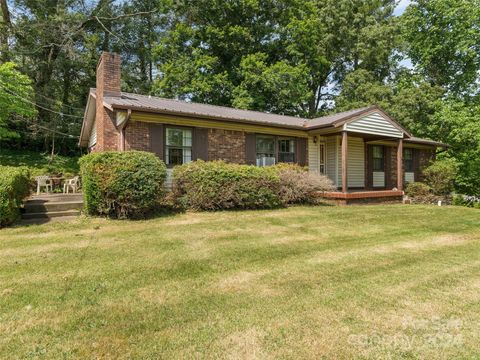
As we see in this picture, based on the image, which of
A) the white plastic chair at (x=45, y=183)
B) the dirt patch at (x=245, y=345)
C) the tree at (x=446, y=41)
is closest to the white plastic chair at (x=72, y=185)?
the white plastic chair at (x=45, y=183)

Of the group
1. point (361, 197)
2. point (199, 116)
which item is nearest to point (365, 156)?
point (361, 197)

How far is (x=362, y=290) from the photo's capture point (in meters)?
3.88

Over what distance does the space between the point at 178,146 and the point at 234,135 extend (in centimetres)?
235

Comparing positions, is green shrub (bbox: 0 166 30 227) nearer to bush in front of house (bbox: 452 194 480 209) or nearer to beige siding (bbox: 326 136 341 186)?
beige siding (bbox: 326 136 341 186)

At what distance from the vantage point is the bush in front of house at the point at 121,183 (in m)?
7.88

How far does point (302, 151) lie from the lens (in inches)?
566

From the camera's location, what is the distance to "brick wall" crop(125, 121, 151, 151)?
1043cm

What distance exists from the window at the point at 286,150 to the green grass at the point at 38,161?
44.2 feet

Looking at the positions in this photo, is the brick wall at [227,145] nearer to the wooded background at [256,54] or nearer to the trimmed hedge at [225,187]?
the trimmed hedge at [225,187]

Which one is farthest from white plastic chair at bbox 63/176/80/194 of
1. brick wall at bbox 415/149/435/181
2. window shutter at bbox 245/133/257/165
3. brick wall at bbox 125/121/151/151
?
brick wall at bbox 415/149/435/181

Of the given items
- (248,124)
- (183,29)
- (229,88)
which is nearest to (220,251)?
(248,124)

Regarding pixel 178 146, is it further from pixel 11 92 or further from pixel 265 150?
pixel 11 92

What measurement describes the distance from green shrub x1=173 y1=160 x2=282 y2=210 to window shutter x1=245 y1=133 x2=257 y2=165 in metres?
2.61

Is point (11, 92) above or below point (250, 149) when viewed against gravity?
above
